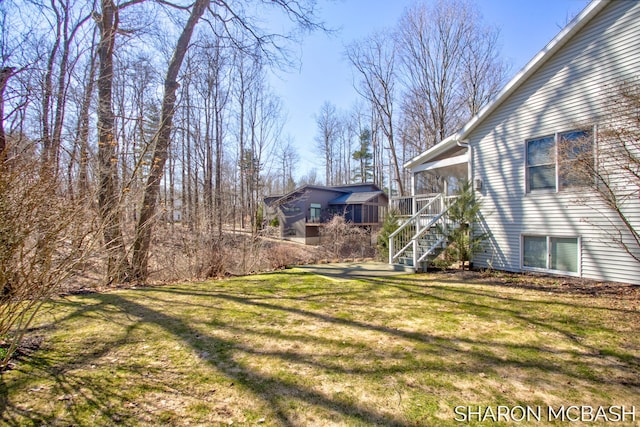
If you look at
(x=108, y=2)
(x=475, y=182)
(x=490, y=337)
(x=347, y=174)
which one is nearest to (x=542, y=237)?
(x=475, y=182)

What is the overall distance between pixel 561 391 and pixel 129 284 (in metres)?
7.73

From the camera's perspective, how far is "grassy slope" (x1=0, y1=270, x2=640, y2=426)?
2.30 meters

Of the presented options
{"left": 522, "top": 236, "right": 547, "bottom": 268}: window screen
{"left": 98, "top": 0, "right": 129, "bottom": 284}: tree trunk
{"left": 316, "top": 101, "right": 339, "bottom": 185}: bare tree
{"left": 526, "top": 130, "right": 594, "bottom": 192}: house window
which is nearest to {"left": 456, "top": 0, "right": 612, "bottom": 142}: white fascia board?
{"left": 526, "top": 130, "right": 594, "bottom": 192}: house window

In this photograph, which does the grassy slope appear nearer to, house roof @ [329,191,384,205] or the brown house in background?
the brown house in background

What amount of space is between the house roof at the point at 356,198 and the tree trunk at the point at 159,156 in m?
17.5

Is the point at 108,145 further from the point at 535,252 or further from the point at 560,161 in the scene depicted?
the point at 535,252

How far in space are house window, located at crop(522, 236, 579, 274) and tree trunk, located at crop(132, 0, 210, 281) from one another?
9090 mm

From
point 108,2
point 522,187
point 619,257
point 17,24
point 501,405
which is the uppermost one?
point 108,2

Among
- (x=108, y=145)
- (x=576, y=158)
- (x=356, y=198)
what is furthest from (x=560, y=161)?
(x=356, y=198)

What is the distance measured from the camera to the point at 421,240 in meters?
9.22

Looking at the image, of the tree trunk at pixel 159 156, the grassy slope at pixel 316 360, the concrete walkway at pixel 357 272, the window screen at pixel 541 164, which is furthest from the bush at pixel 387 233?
the tree trunk at pixel 159 156

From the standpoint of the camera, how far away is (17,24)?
6.75 metres

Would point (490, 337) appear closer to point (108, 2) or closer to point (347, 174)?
point (108, 2)

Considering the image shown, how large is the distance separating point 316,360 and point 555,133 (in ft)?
24.6
